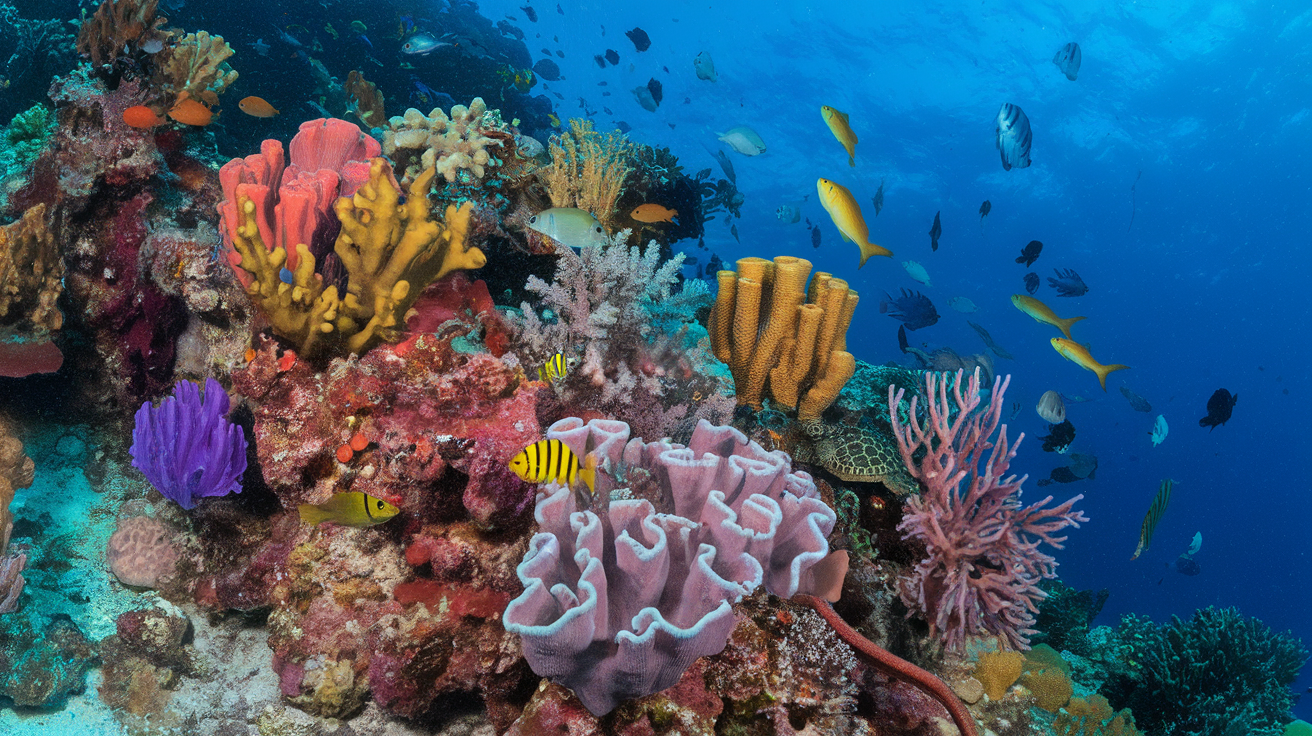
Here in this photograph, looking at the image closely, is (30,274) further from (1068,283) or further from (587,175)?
(1068,283)

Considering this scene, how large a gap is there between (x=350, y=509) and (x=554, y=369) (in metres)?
1.05

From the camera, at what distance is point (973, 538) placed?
2.84 meters

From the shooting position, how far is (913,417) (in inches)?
118

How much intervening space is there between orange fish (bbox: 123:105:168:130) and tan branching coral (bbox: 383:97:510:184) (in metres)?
1.43

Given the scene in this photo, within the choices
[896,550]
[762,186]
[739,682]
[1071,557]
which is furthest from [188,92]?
[1071,557]

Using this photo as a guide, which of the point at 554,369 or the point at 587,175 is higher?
the point at 587,175

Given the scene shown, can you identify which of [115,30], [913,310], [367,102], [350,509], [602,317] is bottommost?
[367,102]

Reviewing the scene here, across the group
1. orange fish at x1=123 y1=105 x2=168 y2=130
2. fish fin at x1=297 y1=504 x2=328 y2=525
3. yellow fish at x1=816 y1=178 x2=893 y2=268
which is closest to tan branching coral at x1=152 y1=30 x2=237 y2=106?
orange fish at x1=123 y1=105 x2=168 y2=130

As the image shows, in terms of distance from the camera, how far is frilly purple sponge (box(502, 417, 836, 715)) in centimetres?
161

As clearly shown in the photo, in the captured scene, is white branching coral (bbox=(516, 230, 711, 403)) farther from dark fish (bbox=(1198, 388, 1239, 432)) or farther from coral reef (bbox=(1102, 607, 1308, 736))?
dark fish (bbox=(1198, 388, 1239, 432))

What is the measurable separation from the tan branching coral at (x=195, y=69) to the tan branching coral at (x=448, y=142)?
5.28 ft

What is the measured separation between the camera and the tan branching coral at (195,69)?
172 inches

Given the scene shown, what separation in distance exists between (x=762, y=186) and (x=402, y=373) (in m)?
52.3

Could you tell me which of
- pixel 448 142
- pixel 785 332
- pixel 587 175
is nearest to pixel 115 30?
pixel 448 142
